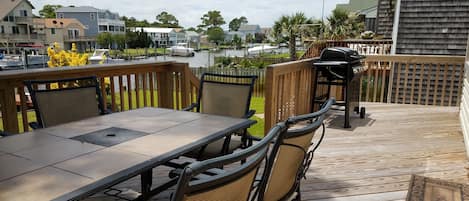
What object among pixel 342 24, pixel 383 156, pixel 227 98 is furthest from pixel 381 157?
pixel 342 24

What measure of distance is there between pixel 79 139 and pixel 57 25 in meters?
9.62

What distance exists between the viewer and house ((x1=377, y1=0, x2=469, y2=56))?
793cm

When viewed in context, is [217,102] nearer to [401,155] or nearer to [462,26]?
[401,155]

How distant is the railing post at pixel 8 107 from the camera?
2879mm

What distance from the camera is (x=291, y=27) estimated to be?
21.6 meters

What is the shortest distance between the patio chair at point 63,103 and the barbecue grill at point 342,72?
10.2ft

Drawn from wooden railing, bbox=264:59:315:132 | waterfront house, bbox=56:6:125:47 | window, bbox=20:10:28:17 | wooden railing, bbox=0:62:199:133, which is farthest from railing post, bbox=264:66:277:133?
waterfront house, bbox=56:6:125:47

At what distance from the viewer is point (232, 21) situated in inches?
1743

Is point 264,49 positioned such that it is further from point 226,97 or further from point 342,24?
point 226,97

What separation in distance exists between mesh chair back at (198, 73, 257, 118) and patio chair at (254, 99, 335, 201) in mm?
1258

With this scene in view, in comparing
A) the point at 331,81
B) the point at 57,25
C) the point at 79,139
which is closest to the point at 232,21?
the point at 57,25

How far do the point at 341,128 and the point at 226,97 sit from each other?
7.44 feet

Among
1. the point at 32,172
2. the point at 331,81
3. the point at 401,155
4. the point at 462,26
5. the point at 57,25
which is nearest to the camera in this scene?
the point at 32,172

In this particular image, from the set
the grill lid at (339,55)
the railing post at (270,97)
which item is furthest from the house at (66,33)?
the grill lid at (339,55)
